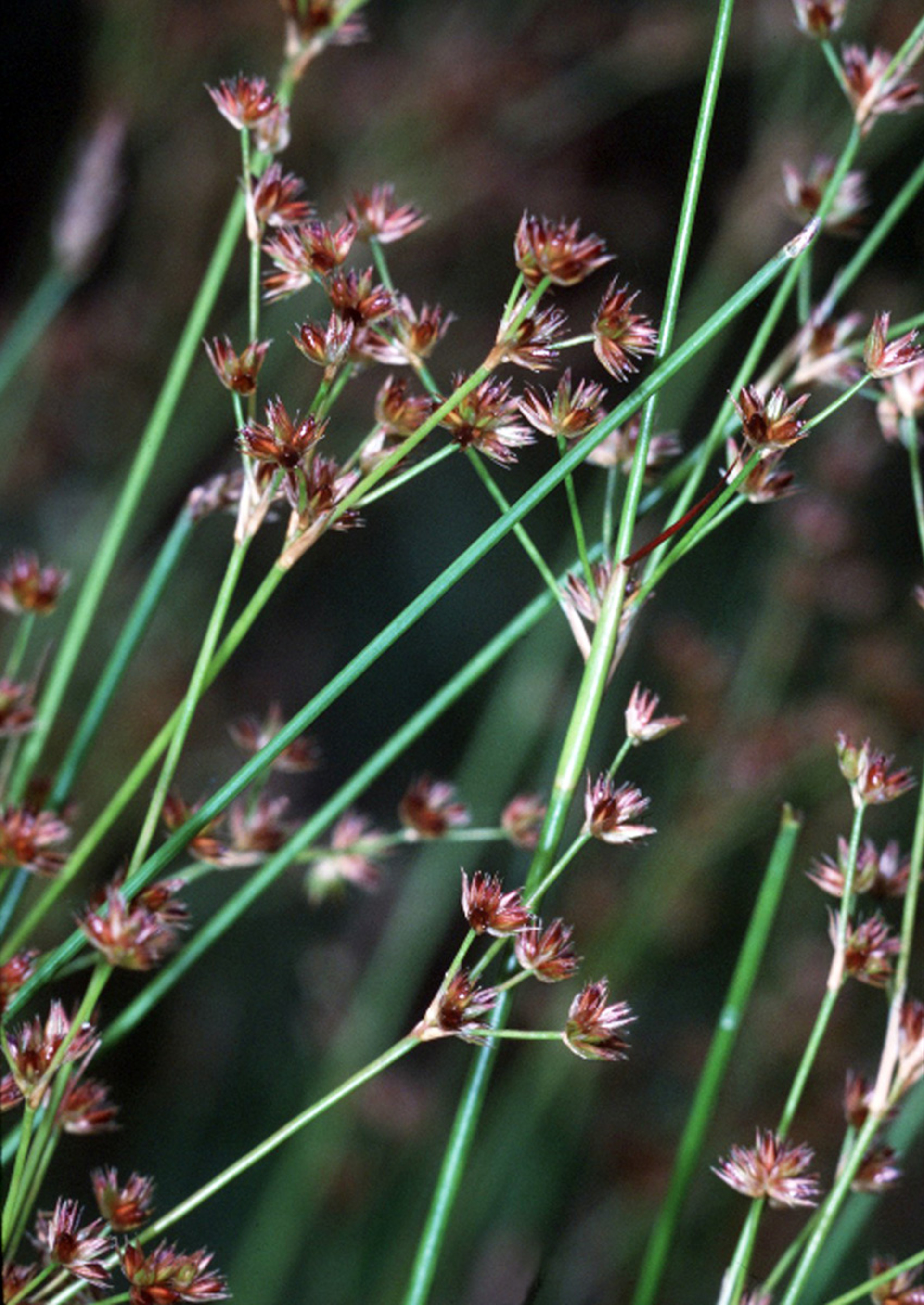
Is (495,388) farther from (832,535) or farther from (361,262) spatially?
(361,262)

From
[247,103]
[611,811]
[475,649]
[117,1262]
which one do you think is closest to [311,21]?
[247,103]

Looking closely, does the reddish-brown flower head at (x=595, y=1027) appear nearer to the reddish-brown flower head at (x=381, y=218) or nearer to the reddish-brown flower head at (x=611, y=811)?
the reddish-brown flower head at (x=611, y=811)

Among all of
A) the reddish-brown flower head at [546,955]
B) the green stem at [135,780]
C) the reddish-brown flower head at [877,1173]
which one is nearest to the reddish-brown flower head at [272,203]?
the green stem at [135,780]

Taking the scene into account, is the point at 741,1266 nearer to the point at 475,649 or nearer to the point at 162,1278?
the point at 162,1278

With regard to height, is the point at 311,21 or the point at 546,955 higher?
the point at 311,21

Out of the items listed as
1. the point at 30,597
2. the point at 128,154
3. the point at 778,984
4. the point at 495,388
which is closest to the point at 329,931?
the point at 778,984

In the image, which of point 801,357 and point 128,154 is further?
point 128,154
